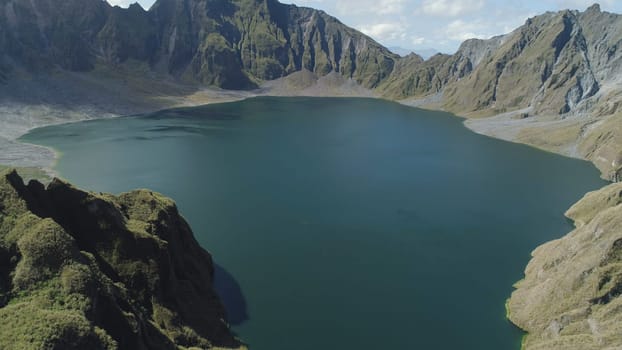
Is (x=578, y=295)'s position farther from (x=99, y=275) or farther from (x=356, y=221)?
(x=99, y=275)

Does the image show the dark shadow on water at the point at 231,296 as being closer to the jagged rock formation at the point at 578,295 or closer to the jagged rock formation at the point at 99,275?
the jagged rock formation at the point at 99,275

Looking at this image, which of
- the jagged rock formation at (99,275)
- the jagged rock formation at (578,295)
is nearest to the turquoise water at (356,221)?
the jagged rock formation at (578,295)

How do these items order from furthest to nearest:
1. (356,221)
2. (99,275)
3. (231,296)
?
(356,221) < (231,296) < (99,275)

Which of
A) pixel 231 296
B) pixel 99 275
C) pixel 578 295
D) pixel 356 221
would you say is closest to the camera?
pixel 99 275

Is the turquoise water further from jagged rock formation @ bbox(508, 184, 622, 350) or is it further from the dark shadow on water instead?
jagged rock formation @ bbox(508, 184, 622, 350)

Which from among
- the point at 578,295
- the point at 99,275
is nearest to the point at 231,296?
the point at 99,275

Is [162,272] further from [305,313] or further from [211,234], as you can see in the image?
[211,234]

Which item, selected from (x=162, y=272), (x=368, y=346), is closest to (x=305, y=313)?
(x=368, y=346)
